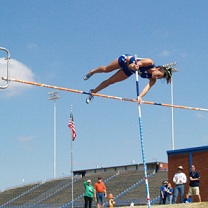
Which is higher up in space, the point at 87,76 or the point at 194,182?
the point at 87,76

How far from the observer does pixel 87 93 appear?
10016 mm

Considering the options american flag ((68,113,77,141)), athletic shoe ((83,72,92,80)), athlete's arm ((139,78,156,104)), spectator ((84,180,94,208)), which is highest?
american flag ((68,113,77,141))

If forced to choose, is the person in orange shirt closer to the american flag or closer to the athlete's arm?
the athlete's arm

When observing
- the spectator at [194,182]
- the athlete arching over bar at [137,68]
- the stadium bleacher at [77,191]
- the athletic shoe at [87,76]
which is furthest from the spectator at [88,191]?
the stadium bleacher at [77,191]

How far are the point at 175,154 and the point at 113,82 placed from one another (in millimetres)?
12660

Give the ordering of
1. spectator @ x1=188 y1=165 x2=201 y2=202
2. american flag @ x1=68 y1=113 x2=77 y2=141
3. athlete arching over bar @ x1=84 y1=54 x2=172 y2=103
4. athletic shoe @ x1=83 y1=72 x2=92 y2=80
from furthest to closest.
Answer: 1. american flag @ x1=68 y1=113 x2=77 y2=141
2. spectator @ x1=188 y1=165 x2=201 y2=202
3. athletic shoe @ x1=83 y1=72 x2=92 y2=80
4. athlete arching over bar @ x1=84 y1=54 x2=172 y2=103

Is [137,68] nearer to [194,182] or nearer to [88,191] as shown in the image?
[194,182]

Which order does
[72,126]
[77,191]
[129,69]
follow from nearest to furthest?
[129,69] < [72,126] < [77,191]

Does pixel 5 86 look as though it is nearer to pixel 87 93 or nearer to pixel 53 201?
pixel 87 93

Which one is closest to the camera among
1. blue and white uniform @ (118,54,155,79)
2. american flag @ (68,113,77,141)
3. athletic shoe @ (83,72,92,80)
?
blue and white uniform @ (118,54,155,79)

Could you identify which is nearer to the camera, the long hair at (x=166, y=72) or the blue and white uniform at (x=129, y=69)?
the blue and white uniform at (x=129, y=69)

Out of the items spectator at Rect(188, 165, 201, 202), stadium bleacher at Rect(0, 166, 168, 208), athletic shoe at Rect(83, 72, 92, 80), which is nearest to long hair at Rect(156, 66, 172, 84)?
athletic shoe at Rect(83, 72, 92, 80)

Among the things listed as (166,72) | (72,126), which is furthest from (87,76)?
(72,126)

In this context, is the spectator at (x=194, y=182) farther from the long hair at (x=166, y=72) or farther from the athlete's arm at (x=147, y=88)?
the athlete's arm at (x=147, y=88)
